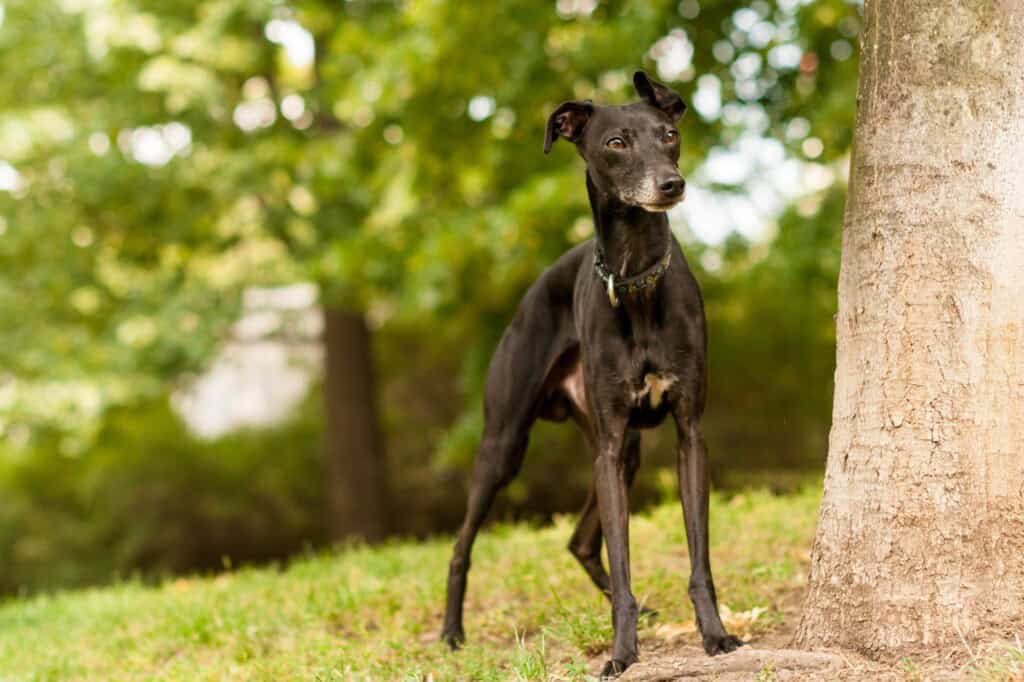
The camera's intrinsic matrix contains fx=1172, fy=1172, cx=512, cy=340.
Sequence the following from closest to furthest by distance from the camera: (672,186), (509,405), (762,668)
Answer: (762,668) < (672,186) < (509,405)

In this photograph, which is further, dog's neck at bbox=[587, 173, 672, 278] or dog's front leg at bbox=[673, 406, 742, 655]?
dog's neck at bbox=[587, 173, 672, 278]

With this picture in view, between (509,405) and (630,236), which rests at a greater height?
(630,236)

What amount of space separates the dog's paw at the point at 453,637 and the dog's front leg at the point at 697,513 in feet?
4.14

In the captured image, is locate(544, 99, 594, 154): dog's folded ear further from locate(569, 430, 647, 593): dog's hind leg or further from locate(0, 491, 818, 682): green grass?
locate(0, 491, 818, 682): green grass

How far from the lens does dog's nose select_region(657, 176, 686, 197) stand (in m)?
3.93

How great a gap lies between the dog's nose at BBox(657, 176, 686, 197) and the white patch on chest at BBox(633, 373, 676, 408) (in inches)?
26.7

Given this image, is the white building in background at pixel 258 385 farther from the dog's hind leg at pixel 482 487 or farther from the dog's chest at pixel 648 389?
the dog's chest at pixel 648 389

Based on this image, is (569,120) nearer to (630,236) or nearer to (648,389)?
(630,236)

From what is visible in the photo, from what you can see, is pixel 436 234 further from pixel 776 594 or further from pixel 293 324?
pixel 776 594

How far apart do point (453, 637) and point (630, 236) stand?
A: 197 centimetres

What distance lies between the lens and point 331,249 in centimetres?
1057

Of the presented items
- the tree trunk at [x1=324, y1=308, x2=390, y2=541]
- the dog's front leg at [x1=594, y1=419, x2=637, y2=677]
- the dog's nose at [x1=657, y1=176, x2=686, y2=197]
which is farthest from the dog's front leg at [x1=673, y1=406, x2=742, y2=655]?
the tree trunk at [x1=324, y1=308, x2=390, y2=541]

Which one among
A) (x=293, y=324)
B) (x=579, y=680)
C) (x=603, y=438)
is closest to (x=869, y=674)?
(x=579, y=680)

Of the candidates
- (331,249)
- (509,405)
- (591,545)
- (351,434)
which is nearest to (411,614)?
(591,545)
